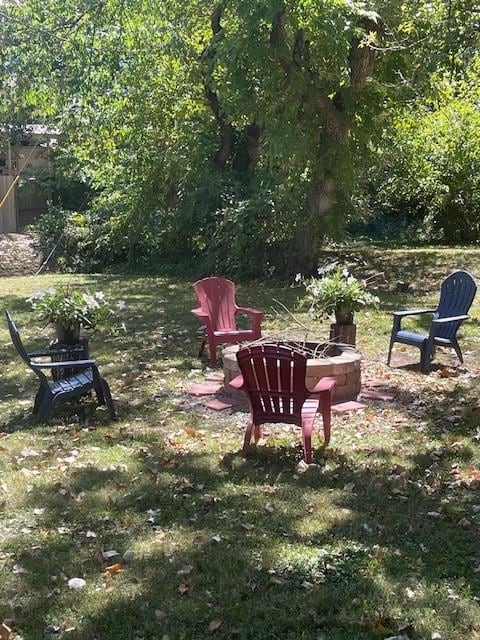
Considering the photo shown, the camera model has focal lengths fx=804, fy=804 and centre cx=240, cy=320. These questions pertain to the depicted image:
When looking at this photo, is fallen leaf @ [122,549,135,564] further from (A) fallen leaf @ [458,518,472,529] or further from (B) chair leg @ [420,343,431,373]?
(B) chair leg @ [420,343,431,373]

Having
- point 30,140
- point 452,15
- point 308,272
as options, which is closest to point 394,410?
point 452,15

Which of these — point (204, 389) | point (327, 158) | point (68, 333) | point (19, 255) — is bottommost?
point (19, 255)

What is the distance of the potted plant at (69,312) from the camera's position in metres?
6.89

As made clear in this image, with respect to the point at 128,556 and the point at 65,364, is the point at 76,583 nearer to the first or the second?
the point at 128,556

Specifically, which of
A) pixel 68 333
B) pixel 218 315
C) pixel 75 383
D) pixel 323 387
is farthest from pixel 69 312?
pixel 323 387

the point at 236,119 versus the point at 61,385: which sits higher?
the point at 236,119

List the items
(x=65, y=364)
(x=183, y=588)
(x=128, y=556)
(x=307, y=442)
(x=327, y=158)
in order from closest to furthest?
(x=183, y=588)
(x=128, y=556)
(x=307, y=442)
(x=65, y=364)
(x=327, y=158)

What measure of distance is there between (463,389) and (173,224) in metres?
10.3

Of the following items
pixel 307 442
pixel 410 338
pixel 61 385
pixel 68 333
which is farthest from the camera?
pixel 410 338

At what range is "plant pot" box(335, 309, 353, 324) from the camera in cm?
793

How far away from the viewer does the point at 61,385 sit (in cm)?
642

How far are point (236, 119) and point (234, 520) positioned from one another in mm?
11753

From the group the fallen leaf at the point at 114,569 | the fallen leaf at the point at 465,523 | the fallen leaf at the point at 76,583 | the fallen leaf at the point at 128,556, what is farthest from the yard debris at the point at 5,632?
the fallen leaf at the point at 465,523

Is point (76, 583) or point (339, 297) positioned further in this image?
point (339, 297)
